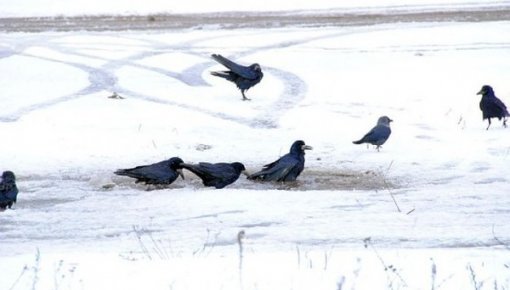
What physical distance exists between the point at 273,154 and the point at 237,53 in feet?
23.8

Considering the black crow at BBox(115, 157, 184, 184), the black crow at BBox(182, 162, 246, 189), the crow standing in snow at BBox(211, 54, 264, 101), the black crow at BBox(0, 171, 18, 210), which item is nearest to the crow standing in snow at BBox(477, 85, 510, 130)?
the crow standing in snow at BBox(211, 54, 264, 101)

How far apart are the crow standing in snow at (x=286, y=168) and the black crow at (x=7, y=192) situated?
2546 millimetres

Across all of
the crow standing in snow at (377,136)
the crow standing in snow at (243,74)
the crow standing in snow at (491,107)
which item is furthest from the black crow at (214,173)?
the crow standing in snow at (243,74)

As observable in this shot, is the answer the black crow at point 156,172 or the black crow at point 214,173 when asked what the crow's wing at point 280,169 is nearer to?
the black crow at point 214,173

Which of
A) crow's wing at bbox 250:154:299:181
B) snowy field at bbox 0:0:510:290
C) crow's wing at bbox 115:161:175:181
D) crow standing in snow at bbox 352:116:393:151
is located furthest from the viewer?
crow standing in snow at bbox 352:116:393:151

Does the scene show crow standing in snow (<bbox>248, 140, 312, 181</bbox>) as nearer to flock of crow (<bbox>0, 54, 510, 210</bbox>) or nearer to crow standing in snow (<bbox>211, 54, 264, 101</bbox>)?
flock of crow (<bbox>0, 54, 510, 210</bbox>)

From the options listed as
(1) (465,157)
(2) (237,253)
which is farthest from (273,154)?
(2) (237,253)

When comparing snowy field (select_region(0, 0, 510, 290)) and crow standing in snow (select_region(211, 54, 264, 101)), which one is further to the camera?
crow standing in snow (select_region(211, 54, 264, 101))

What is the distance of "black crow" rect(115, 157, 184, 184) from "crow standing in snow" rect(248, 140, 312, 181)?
0.88 meters

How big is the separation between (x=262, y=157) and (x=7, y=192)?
342cm

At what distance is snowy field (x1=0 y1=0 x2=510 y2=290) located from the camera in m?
5.72

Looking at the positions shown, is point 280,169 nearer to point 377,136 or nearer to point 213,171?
Result: point 213,171

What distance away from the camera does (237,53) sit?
18406 mm

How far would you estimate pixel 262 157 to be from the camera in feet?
37.0
